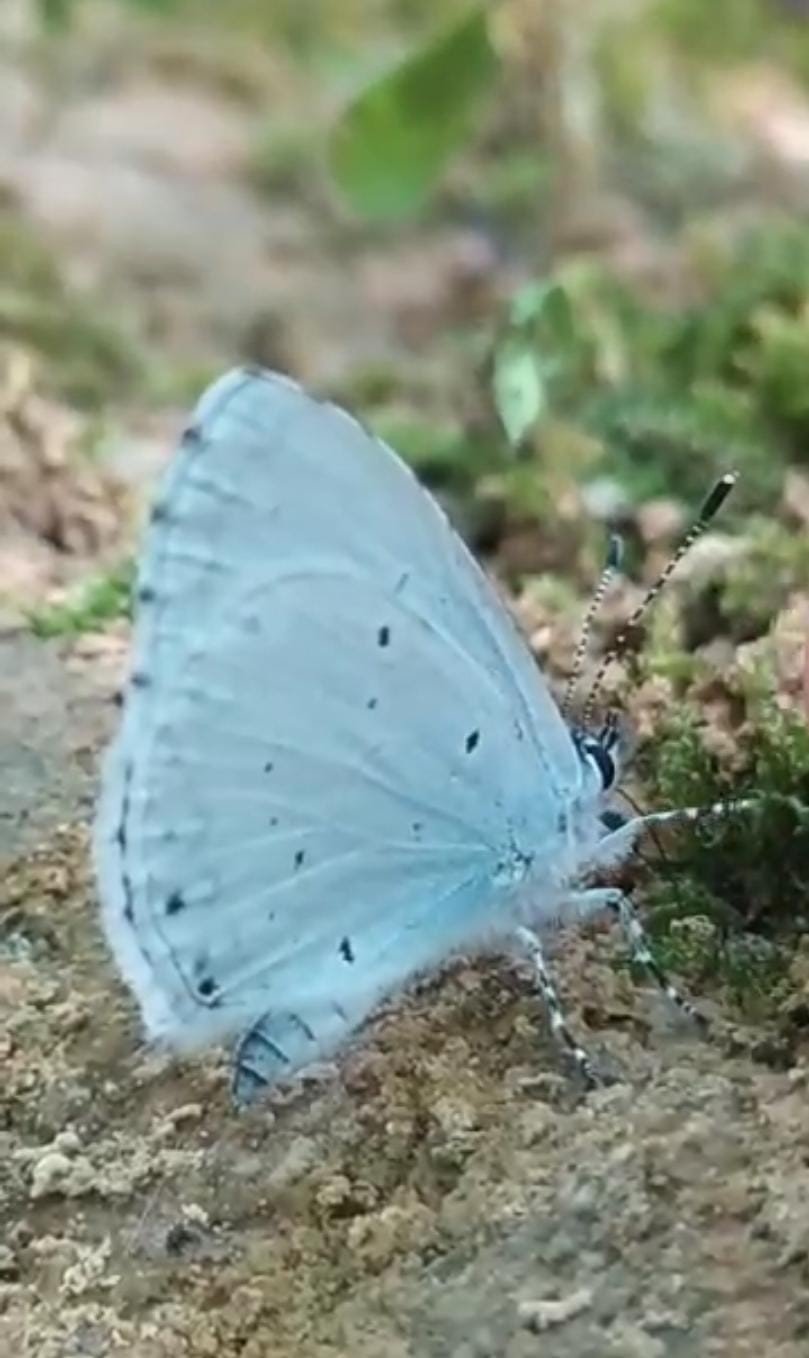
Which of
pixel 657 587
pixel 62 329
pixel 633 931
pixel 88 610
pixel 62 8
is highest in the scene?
pixel 657 587

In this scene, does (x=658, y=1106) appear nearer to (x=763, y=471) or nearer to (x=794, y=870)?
(x=794, y=870)

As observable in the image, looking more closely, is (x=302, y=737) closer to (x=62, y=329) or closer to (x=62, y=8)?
(x=62, y=329)

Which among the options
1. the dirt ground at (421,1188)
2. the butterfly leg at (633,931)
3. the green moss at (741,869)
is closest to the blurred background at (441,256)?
the green moss at (741,869)

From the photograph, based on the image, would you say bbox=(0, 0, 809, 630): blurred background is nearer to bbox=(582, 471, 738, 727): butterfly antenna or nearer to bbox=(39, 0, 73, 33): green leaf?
bbox=(39, 0, 73, 33): green leaf

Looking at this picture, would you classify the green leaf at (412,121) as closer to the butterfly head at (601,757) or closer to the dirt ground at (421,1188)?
the butterfly head at (601,757)

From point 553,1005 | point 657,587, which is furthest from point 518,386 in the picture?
point 553,1005

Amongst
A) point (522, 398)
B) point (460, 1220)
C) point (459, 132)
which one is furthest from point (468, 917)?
point (459, 132)
